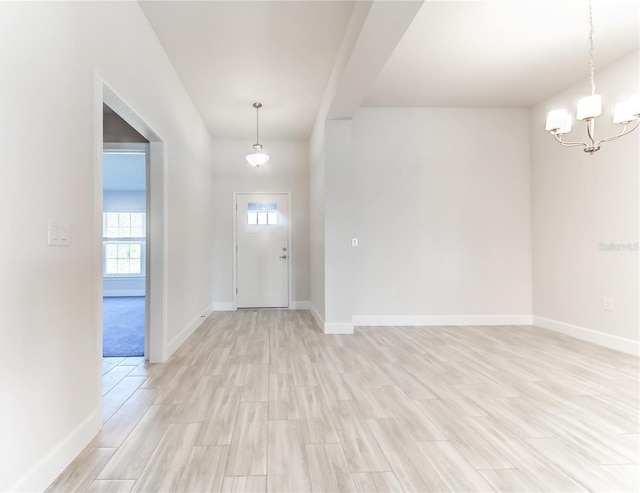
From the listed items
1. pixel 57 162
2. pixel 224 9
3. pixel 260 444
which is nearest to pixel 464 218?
pixel 224 9

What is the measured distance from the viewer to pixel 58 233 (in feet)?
5.41

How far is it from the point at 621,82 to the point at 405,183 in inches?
95.7

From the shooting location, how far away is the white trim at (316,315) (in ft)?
15.4

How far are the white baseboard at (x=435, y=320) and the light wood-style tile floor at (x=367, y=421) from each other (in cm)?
113

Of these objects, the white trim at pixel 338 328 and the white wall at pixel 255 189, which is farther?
the white wall at pixel 255 189

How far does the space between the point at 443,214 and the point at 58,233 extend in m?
4.41

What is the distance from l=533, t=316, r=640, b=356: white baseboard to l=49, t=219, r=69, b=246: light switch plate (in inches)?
188

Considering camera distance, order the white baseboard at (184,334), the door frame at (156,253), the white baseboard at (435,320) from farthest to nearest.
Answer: the white baseboard at (435,320)
the white baseboard at (184,334)
the door frame at (156,253)

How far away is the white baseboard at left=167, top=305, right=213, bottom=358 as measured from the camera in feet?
11.4

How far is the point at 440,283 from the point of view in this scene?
490 cm

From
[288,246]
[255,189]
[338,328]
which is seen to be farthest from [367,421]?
[255,189]

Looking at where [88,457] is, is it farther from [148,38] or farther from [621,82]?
[621,82]

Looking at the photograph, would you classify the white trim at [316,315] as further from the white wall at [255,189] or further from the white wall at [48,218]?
the white wall at [48,218]

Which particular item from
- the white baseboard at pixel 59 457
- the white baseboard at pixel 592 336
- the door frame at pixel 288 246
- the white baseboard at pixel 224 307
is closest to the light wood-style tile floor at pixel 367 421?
the white baseboard at pixel 59 457
